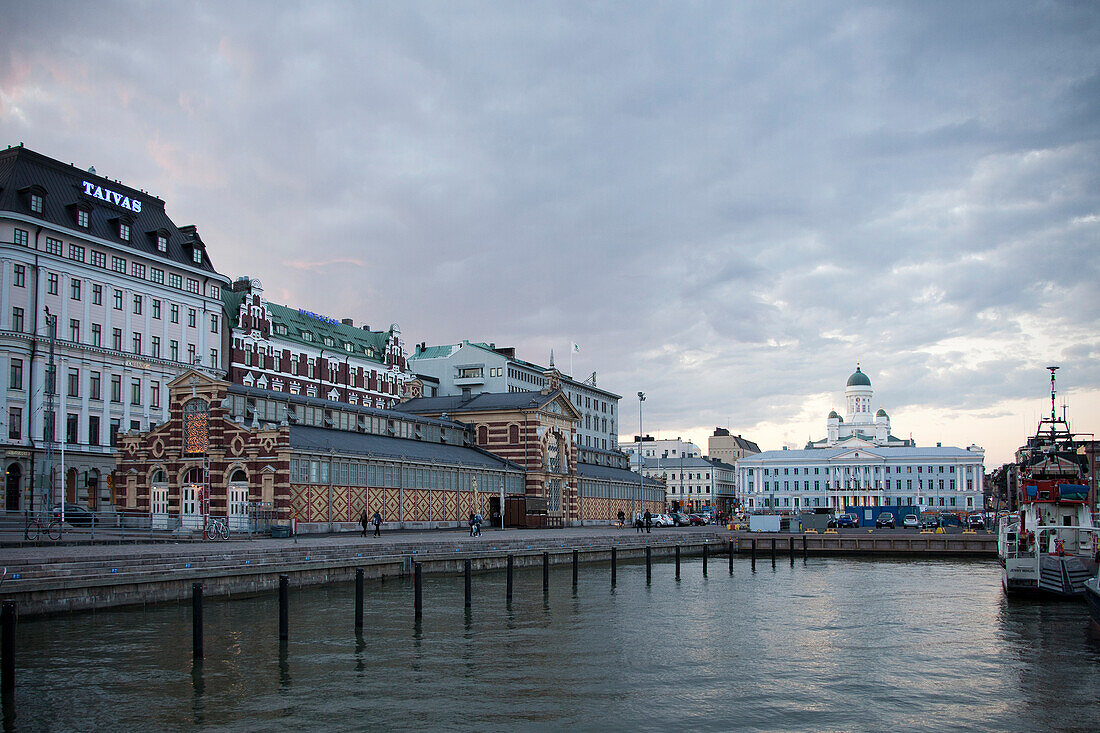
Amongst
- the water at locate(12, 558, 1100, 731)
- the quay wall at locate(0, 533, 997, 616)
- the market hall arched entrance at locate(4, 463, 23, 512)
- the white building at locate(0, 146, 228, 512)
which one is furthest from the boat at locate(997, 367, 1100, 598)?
the market hall arched entrance at locate(4, 463, 23, 512)

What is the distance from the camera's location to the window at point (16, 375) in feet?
254

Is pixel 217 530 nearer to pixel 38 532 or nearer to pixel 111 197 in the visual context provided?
pixel 38 532

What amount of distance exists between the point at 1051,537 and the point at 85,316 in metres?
77.0

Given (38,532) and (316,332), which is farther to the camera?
(316,332)

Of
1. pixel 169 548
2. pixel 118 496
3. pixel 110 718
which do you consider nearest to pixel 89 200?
pixel 118 496

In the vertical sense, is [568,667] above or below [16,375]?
below

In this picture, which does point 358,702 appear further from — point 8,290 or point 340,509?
point 8,290

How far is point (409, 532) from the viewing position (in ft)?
233

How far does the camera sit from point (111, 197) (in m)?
90.1

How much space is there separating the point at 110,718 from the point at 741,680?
15.0 m

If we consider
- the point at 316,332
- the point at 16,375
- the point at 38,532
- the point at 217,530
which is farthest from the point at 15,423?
the point at 316,332

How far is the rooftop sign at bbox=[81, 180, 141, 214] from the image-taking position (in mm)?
87312

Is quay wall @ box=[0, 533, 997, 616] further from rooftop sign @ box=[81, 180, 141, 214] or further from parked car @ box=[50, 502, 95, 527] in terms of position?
rooftop sign @ box=[81, 180, 141, 214]

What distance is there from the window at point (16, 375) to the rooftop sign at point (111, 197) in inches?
692
